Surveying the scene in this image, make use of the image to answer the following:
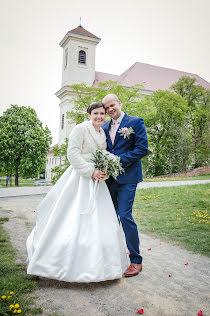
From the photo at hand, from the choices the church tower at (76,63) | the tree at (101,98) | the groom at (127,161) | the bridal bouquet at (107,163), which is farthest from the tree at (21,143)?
the bridal bouquet at (107,163)

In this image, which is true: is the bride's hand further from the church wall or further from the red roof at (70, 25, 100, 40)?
the red roof at (70, 25, 100, 40)

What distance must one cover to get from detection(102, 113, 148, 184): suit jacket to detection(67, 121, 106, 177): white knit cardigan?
0.74ft

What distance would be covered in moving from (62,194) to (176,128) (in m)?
30.0

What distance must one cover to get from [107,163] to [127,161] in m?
0.35

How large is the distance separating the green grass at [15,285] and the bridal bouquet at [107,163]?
5.40ft

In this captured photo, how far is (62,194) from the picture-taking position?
374 centimetres

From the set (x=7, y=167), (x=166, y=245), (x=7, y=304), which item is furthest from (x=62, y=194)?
(x=7, y=167)

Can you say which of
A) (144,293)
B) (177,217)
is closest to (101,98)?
(177,217)

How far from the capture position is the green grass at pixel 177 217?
19.3 ft

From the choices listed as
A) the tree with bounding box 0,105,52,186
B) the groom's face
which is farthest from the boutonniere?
the tree with bounding box 0,105,52,186

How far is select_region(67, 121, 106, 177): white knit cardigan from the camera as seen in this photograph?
12.4 feet

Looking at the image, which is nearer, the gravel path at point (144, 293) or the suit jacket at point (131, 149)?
the gravel path at point (144, 293)

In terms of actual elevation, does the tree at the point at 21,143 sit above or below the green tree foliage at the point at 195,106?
below

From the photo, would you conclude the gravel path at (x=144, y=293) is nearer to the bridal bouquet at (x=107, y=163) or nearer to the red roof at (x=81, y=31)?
the bridal bouquet at (x=107, y=163)
